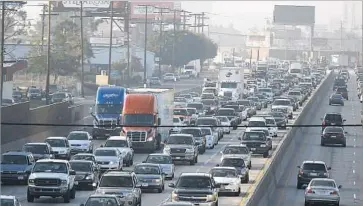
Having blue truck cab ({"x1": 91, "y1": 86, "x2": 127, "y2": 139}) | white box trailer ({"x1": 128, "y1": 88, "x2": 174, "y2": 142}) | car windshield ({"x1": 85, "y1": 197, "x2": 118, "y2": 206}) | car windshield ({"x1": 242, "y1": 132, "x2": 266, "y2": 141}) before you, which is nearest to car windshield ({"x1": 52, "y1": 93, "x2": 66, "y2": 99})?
blue truck cab ({"x1": 91, "y1": 86, "x2": 127, "y2": 139})

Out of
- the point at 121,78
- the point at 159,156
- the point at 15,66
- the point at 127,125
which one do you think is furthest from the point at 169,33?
the point at 159,156

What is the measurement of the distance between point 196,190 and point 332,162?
28.3m

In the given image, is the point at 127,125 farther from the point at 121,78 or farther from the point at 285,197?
the point at 121,78

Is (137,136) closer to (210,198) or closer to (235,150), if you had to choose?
(235,150)

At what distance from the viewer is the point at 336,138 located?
76.4 meters

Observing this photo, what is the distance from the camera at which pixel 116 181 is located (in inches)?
1580

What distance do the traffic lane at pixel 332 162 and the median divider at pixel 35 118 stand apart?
1351 cm

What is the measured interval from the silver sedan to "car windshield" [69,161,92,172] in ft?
25.8

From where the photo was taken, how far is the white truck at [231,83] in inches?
4574

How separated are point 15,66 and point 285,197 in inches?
2571

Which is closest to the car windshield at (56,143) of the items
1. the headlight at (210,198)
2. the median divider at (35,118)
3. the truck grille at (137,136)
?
the median divider at (35,118)

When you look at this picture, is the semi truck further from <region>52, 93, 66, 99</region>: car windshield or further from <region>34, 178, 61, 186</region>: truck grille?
<region>52, 93, 66, 99</region>: car windshield

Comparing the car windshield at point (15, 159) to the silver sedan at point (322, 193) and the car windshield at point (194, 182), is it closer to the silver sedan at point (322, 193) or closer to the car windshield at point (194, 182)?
the car windshield at point (194, 182)

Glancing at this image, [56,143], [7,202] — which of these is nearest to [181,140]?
[56,143]
